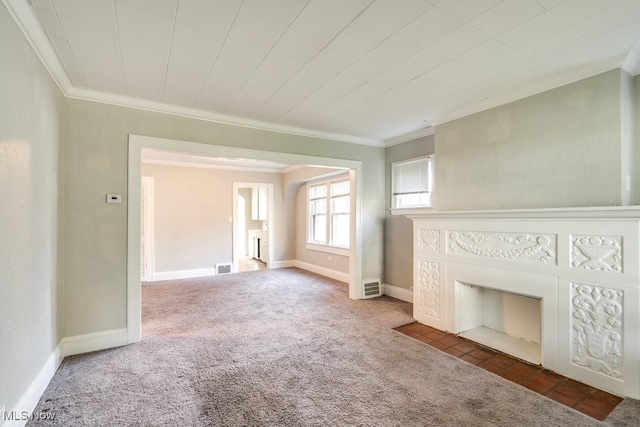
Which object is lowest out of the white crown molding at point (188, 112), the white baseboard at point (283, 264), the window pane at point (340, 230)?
the white baseboard at point (283, 264)

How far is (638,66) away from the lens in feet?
8.04

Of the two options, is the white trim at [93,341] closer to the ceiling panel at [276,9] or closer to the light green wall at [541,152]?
the ceiling panel at [276,9]

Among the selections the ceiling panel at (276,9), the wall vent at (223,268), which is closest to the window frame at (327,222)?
the wall vent at (223,268)

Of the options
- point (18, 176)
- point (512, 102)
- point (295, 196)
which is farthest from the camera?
point (295, 196)

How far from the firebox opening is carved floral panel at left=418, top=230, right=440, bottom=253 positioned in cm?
49

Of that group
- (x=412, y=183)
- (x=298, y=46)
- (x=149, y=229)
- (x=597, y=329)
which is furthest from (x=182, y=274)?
(x=597, y=329)

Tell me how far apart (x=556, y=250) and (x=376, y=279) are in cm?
282

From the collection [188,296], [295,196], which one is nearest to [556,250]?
[188,296]

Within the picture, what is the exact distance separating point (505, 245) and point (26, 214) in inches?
155

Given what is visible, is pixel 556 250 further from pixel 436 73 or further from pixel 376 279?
pixel 376 279

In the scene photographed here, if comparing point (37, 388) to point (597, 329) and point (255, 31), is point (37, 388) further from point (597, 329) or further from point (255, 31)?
point (597, 329)

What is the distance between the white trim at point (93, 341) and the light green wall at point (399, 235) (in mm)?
3762

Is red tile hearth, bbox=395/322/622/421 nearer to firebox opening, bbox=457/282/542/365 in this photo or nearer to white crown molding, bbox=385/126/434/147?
firebox opening, bbox=457/282/542/365

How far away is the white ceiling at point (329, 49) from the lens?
1.81m
